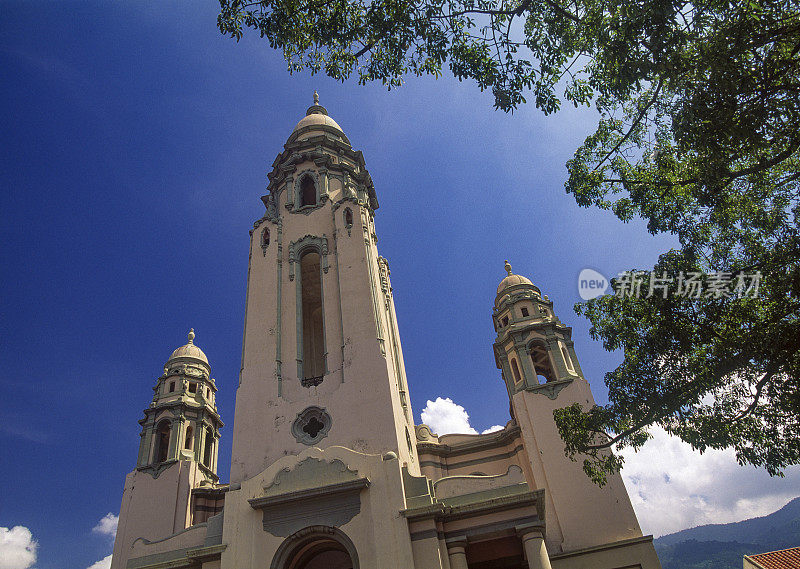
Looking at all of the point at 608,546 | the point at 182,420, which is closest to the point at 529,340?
the point at 608,546

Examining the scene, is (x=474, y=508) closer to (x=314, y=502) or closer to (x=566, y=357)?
(x=314, y=502)

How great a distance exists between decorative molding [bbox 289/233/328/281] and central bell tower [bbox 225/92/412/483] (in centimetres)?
5

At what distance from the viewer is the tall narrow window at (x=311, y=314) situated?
73.0ft

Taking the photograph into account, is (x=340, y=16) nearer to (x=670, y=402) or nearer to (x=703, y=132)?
(x=703, y=132)

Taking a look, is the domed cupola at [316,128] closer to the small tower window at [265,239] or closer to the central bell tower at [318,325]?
the central bell tower at [318,325]

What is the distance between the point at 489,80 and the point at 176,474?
2312 cm

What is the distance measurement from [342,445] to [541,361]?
12218mm

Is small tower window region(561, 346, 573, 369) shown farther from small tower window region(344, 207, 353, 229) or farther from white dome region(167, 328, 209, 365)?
white dome region(167, 328, 209, 365)

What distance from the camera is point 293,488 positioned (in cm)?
1576

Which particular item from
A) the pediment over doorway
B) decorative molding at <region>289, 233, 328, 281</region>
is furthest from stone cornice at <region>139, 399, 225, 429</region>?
the pediment over doorway

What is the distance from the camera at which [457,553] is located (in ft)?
46.5

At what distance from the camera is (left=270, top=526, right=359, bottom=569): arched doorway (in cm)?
1476

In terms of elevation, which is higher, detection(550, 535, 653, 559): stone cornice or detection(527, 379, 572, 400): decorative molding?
detection(527, 379, 572, 400): decorative molding

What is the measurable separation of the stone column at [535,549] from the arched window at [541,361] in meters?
11.4
